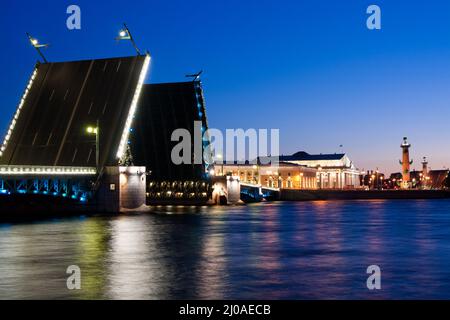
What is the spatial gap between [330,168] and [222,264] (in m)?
132

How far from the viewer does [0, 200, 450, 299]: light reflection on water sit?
1233cm

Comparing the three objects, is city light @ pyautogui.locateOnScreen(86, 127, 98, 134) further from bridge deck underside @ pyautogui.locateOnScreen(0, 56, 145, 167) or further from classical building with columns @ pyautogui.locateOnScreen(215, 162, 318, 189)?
classical building with columns @ pyautogui.locateOnScreen(215, 162, 318, 189)

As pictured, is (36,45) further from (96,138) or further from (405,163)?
(405,163)

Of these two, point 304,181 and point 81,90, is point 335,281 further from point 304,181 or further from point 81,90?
point 304,181

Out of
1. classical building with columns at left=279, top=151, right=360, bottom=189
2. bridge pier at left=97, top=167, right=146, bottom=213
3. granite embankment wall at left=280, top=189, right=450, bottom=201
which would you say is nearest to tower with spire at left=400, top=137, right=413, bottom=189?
classical building with columns at left=279, top=151, right=360, bottom=189

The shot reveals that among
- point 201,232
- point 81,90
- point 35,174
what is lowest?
point 201,232

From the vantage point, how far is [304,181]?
5192 inches

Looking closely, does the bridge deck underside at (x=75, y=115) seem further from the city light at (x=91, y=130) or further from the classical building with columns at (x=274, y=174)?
the classical building with columns at (x=274, y=174)

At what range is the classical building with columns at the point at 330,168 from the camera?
477ft

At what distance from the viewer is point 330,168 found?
14725cm

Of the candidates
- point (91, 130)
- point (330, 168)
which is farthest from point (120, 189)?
point (330, 168)

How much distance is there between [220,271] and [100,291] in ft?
11.8

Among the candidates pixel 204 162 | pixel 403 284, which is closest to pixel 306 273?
pixel 403 284
